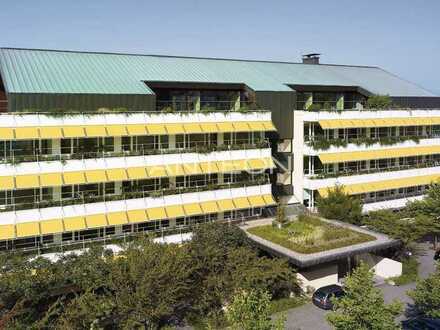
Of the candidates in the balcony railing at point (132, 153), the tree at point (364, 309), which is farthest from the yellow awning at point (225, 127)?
the tree at point (364, 309)

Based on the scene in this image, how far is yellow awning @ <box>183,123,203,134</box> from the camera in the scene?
39.8 metres

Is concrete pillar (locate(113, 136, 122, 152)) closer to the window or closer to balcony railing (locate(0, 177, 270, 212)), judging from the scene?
balcony railing (locate(0, 177, 270, 212))

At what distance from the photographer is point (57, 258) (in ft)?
111

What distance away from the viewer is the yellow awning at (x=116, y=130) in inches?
1441

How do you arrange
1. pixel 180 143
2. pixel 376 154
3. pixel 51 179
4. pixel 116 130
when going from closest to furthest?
pixel 51 179 < pixel 116 130 < pixel 180 143 < pixel 376 154

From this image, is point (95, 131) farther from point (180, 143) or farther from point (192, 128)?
point (192, 128)

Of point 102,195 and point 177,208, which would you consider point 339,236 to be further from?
point 102,195

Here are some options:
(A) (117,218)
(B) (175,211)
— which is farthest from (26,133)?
(B) (175,211)

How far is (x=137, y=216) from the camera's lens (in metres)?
37.0

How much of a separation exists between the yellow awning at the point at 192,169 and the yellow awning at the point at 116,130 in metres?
5.91

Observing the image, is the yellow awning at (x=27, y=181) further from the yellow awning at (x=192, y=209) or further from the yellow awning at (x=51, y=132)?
the yellow awning at (x=192, y=209)

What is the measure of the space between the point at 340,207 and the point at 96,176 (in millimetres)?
22816

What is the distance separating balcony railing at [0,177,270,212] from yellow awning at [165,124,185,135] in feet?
15.5

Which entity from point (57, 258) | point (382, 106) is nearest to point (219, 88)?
point (382, 106)
